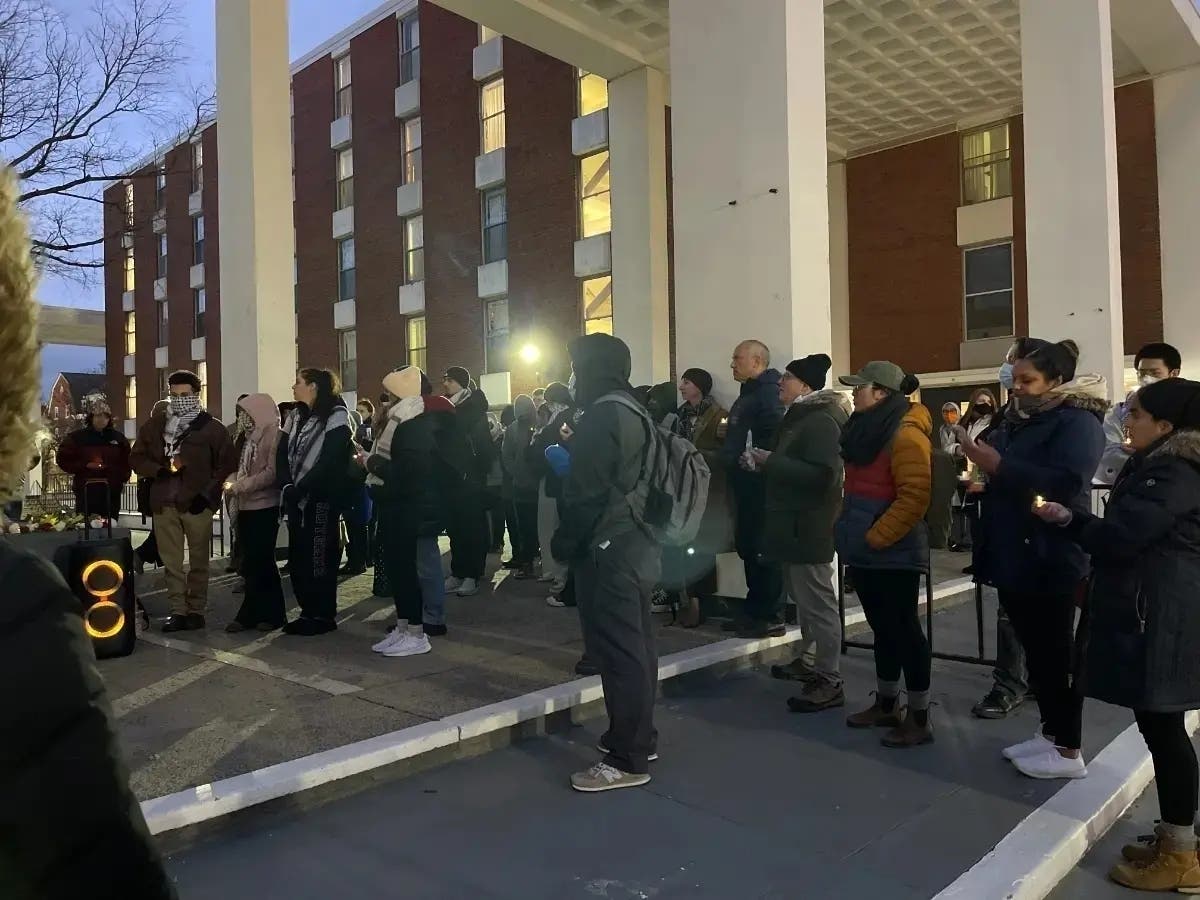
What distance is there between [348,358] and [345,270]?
2.54 metres

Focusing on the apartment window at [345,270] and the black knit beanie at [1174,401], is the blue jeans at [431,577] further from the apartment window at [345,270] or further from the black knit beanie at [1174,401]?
the apartment window at [345,270]

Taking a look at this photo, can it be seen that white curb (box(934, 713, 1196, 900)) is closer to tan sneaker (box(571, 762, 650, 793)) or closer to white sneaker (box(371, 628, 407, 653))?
tan sneaker (box(571, 762, 650, 793))

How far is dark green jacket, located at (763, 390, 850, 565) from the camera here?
199 inches

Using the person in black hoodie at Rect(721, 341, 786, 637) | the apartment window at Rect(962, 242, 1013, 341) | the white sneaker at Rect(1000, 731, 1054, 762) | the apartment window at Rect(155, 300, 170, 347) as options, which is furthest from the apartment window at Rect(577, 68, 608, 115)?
the apartment window at Rect(155, 300, 170, 347)

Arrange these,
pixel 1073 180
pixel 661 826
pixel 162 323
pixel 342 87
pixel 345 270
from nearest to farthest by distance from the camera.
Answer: pixel 661 826 < pixel 1073 180 < pixel 342 87 < pixel 345 270 < pixel 162 323

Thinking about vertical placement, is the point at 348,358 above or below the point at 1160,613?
above

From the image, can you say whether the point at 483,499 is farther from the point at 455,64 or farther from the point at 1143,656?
the point at 455,64

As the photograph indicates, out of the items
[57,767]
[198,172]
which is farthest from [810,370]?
[198,172]

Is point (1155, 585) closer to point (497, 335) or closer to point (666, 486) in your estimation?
point (666, 486)

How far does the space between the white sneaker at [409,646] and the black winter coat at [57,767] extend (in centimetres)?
506

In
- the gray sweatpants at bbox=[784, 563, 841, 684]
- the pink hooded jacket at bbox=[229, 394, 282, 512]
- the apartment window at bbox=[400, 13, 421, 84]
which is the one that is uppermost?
the apartment window at bbox=[400, 13, 421, 84]

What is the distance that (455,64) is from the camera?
2150 cm

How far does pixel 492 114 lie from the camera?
827 inches

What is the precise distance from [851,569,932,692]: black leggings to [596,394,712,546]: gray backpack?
3.58ft
